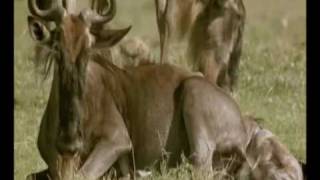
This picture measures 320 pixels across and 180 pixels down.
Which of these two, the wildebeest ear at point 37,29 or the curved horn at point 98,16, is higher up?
the curved horn at point 98,16

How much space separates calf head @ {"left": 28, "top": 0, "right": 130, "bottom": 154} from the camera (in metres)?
8.58

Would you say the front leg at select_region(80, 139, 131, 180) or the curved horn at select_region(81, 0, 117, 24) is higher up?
the curved horn at select_region(81, 0, 117, 24)

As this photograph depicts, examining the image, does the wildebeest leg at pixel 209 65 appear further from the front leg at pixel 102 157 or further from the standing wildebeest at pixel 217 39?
the front leg at pixel 102 157

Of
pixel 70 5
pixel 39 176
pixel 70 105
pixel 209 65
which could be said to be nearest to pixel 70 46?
pixel 70 105

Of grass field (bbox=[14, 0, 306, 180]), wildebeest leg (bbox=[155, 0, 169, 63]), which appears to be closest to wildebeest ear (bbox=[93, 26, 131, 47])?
grass field (bbox=[14, 0, 306, 180])

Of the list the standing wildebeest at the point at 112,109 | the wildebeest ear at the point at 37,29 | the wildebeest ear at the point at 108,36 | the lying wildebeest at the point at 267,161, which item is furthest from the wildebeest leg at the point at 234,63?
the wildebeest ear at the point at 37,29

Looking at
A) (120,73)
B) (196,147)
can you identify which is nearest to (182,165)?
(196,147)

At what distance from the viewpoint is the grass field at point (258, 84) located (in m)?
10.9

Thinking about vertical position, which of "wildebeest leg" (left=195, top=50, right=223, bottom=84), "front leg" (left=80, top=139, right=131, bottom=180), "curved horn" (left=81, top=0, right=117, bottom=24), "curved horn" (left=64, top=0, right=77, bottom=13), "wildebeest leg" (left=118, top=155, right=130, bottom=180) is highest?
"curved horn" (left=81, top=0, right=117, bottom=24)

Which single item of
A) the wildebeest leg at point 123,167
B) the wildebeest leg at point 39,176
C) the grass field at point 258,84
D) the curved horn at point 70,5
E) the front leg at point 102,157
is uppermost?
the curved horn at point 70,5

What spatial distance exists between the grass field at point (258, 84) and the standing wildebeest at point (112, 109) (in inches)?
12.5

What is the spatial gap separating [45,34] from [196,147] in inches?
49.9

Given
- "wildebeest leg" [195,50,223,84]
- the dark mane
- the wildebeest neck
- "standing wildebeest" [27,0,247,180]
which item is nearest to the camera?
the wildebeest neck

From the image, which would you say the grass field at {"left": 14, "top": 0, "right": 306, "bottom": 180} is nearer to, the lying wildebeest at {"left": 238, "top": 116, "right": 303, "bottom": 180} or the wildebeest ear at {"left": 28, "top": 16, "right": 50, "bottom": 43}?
the lying wildebeest at {"left": 238, "top": 116, "right": 303, "bottom": 180}
